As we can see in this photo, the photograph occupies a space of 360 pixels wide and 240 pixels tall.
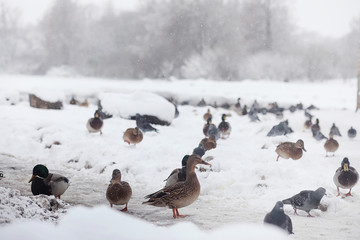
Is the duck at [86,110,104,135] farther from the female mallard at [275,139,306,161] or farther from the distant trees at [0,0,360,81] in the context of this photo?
the distant trees at [0,0,360,81]

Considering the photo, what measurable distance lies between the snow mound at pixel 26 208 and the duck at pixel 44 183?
0.57 metres

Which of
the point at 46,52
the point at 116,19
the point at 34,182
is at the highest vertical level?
the point at 116,19

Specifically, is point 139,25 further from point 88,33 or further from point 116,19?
point 88,33

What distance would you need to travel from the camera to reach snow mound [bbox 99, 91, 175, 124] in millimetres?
10820

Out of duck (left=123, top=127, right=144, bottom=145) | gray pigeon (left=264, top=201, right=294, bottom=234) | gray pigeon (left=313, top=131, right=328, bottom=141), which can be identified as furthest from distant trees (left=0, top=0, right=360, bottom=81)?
gray pigeon (left=264, top=201, right=294, bottom=234)

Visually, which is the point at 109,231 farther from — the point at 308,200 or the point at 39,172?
the point at 308,200

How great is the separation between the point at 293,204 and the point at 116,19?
949 inches

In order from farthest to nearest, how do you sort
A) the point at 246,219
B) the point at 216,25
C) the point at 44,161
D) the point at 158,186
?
the point at 216,25, the point at 44,161, the point at 158,186, the point at 246,219

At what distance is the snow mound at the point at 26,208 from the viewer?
3.00m

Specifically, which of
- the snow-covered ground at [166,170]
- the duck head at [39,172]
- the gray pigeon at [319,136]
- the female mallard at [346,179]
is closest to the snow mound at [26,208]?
the snow-covered ground at [166,170]

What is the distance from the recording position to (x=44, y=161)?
7.11 meters

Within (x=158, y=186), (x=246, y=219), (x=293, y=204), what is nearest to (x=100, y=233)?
(x=246, y=219)

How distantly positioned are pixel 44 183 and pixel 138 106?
6.58 meters

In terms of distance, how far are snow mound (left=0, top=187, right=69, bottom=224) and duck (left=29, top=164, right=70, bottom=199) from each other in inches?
22.5
